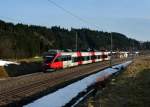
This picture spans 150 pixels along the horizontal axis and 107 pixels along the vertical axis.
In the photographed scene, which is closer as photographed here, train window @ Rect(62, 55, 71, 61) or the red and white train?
the red and white train

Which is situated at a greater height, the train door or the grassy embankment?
the train door

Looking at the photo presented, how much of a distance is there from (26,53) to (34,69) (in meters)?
35.1

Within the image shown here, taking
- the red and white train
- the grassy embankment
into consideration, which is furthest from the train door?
the grassy embankment

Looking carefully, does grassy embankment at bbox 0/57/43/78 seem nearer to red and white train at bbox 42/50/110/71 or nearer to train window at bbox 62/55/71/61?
red and white train at bbox 42/50/110/71

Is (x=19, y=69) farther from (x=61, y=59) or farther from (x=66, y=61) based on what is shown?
(x=66, y=61)

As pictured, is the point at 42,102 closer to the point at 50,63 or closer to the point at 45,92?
the point at 45,92

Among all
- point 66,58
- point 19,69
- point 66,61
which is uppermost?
point 66,58

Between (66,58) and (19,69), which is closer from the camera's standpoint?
(19,69)

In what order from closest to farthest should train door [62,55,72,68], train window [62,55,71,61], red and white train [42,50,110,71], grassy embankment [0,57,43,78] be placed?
grassy embankment [0,57,43,78] < red and white train [42,50,110,71] < train window [62,55,71,61] < train door [62,55,72,68]

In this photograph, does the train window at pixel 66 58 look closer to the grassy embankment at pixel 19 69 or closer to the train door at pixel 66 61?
the train door at pixel 66 61

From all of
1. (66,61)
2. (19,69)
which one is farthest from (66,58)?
(19,69)

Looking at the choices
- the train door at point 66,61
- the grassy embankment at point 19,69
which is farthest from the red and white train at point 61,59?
the grassy embankment at point 19,69

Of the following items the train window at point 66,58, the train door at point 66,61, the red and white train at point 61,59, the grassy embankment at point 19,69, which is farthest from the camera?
the train door at point 66,61

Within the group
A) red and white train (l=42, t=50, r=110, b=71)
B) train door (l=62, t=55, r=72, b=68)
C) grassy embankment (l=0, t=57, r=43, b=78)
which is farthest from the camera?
train door (l=62, t=55, r=72, b=68)
